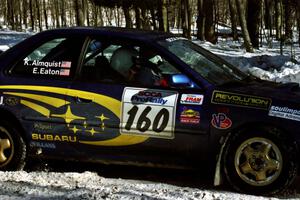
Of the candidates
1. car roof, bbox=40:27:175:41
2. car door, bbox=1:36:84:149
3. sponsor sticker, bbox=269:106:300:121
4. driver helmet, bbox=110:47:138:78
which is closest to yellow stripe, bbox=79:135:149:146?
car door, bbox=1:36:84:149

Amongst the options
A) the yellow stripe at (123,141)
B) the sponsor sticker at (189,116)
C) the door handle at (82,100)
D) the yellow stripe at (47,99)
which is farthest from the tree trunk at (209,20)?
the sponsor sticker at (189,116)

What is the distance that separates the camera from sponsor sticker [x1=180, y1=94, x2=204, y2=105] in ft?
16.1

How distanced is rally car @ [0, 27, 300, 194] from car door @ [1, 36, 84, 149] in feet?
0.03

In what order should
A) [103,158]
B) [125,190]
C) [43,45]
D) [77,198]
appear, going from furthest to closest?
[43,45], [103,158], [125,190], [77,198]

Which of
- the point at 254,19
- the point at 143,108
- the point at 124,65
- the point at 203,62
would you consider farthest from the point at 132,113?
the point at 254,19

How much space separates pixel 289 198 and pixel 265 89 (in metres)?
1.02

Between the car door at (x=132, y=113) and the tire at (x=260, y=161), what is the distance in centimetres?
34

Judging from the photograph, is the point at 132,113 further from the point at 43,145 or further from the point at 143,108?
the point at 43,145

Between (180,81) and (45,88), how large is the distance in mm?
1375

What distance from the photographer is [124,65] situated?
5328 mm

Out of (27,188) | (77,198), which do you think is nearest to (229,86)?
(77,198)

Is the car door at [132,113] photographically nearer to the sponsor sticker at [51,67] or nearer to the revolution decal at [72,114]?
the revolution decal at [72,114]

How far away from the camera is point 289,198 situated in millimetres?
4742

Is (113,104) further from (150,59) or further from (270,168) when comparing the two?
(270,168)
